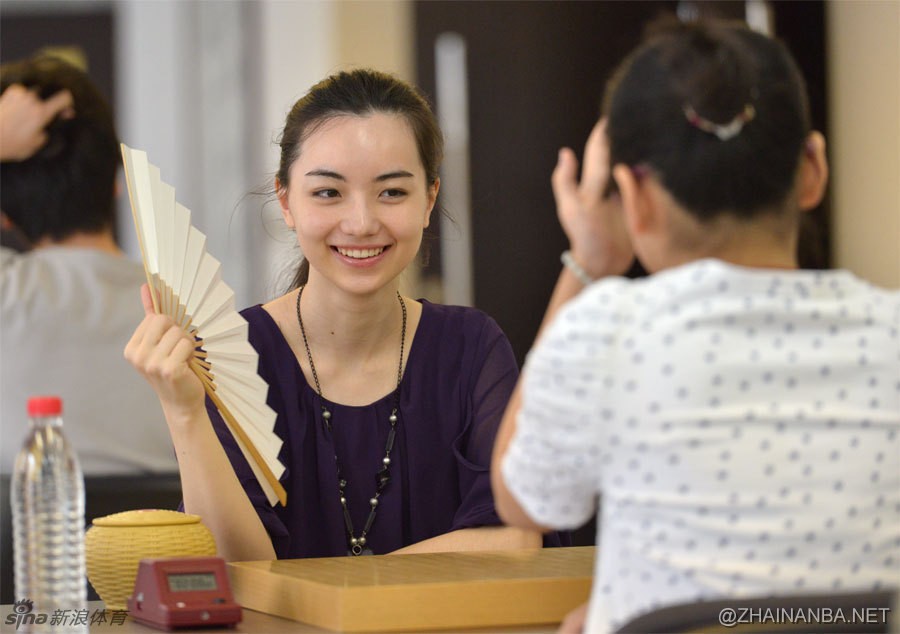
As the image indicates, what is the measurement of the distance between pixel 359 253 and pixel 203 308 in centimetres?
39

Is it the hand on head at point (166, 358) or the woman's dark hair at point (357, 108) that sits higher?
the woman's dark hair at point (357, 108)

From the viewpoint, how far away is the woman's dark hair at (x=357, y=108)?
6.26ft

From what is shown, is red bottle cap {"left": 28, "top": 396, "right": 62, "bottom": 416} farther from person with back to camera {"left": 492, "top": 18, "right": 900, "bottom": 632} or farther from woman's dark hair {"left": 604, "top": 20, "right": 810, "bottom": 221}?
woman's dark hair {"left": 604, "top": 20, "right": 810, "bottom": 221}

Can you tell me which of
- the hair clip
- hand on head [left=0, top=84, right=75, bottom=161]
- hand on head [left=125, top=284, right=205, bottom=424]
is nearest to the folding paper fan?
hand on head [left=125, top=284, right=205, bottom=424]

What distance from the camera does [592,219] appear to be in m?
1.13

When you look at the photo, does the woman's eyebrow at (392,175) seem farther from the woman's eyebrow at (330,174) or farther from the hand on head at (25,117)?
the hand on head at (25,117)

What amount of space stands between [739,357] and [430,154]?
3.60 ft

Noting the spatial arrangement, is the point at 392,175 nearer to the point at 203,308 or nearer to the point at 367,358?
the point at 367,358

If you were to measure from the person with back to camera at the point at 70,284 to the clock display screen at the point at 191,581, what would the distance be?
1.38 m

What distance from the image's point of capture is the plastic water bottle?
1.30 metres

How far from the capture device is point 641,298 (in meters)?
0.98

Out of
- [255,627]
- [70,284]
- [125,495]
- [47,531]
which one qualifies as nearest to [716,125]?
[255,627]

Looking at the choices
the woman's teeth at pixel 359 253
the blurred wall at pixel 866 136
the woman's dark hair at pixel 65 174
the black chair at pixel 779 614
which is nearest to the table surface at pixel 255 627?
the black chair at pixel 779 614

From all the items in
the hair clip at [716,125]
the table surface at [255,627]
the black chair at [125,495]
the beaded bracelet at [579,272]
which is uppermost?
the hair clip at [716,125]
